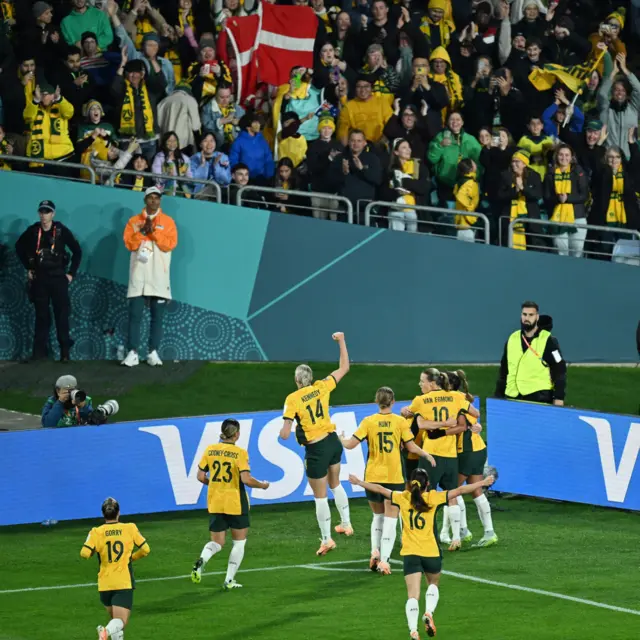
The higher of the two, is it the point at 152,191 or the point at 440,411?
the point at 152,191

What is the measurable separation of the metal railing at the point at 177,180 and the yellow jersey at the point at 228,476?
9185mm

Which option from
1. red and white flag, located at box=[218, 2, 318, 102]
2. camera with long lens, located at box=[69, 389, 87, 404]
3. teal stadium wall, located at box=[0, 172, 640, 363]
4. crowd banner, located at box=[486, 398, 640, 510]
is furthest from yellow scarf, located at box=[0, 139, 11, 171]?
crowd banner, located at box=[486, 398, 640, 510]

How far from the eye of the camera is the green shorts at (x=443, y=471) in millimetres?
16359

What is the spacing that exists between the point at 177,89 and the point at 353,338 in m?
4.94

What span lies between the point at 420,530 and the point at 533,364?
628 cm

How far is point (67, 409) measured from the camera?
1844 centimetres

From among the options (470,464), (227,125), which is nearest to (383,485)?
(470,464)

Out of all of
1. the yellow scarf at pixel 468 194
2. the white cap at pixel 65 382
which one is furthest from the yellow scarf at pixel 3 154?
the yellow scarf at pixel 468 194

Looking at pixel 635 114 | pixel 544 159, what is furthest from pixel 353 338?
pixel 635 114

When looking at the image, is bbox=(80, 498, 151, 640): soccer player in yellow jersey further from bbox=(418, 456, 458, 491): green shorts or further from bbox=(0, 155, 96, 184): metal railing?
bbox=(0, 155, 96, 184): metal railing

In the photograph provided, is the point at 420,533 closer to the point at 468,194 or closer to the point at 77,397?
the point at 77,397

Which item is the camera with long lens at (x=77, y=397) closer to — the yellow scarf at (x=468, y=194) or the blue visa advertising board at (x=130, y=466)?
the blue visa advertising board at (x=130, y=466)

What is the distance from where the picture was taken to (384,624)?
13445 mm

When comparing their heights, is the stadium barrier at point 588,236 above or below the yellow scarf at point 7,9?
below
